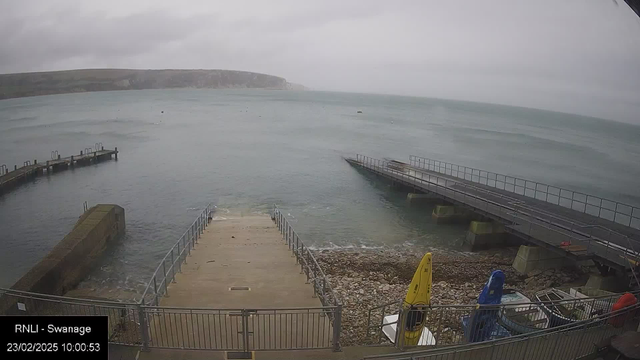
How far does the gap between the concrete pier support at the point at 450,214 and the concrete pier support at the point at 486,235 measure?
391 centimetres

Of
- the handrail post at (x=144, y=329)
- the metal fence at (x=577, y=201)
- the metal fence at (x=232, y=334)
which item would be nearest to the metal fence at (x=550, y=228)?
the metal fence at (x=577, y=201)

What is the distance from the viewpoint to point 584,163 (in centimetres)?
6009

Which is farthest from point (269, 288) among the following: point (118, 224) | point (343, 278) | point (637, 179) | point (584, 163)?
point (584, 163)

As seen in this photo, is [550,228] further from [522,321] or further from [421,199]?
[421,199]

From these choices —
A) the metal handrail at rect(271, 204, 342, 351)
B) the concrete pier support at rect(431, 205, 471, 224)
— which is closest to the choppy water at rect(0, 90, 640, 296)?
the concrete pier support at rect(431, 205, 471, 224)

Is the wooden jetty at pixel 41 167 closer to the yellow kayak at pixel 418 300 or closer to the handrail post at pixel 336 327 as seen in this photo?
the handrail post at pixel 336 327

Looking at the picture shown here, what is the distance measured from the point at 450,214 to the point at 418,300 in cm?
2006

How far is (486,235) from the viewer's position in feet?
72.6

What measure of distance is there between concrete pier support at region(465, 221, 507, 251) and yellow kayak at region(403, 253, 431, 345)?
16.0 meters

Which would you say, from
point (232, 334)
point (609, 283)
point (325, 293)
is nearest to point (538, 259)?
point (609, 283)

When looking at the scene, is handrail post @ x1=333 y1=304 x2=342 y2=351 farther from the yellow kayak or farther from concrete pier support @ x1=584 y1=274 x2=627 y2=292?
concrete pier support @ x1=584 y1=274 x2=627 y2=292

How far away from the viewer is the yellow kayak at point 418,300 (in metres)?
7.54

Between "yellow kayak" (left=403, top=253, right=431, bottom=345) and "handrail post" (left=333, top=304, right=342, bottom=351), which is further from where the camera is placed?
"yellow kayak" (left=403, top=253, right=431, bottom=345)

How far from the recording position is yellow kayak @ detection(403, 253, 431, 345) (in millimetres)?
7535
